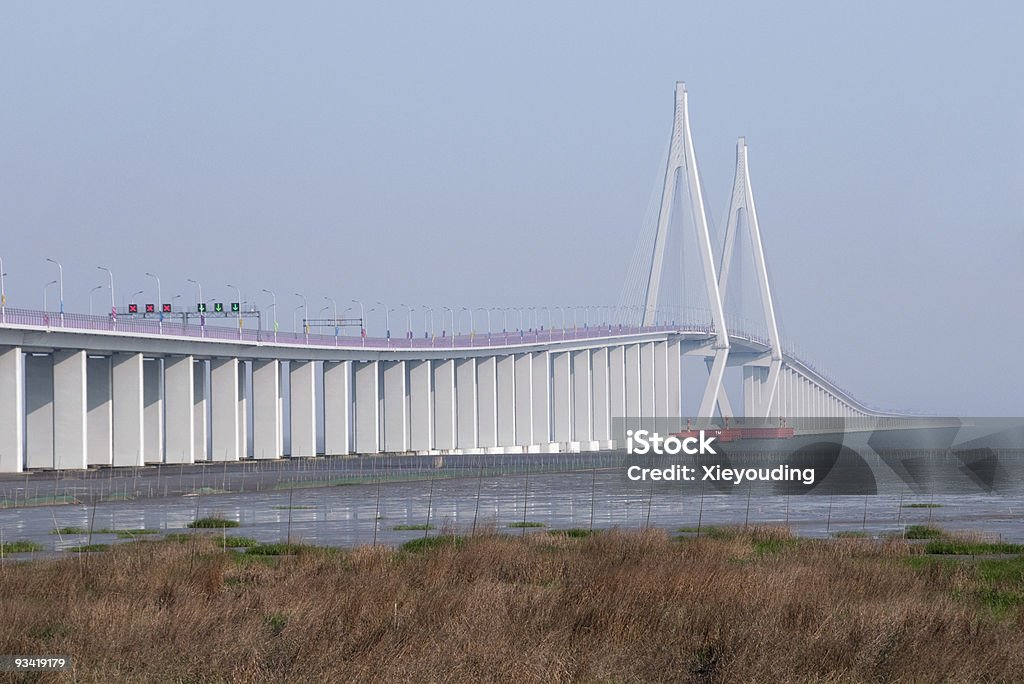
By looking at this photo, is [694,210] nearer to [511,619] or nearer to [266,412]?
[266,412]

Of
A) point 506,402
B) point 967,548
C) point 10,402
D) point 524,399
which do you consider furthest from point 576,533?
point 524,399

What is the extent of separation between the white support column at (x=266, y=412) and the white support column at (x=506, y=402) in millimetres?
29518

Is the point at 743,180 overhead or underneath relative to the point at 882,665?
overhead

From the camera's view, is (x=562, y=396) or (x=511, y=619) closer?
(x=511, y=619)

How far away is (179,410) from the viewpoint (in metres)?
77.6

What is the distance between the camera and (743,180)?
139 meters

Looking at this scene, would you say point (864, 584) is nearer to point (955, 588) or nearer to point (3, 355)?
point (955, 588)

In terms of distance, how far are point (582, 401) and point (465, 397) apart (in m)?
14.5

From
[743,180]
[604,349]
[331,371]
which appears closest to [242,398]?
[331,371]

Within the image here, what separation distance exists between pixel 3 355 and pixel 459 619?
53.1m

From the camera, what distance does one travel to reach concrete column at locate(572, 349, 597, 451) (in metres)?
119

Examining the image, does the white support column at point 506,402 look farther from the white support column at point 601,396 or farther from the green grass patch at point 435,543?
the green grass patch at point 435,543

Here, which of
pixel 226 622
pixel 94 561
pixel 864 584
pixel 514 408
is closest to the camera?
pixel 226 622

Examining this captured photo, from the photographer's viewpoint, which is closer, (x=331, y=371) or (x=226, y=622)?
(x=226, y=622)
